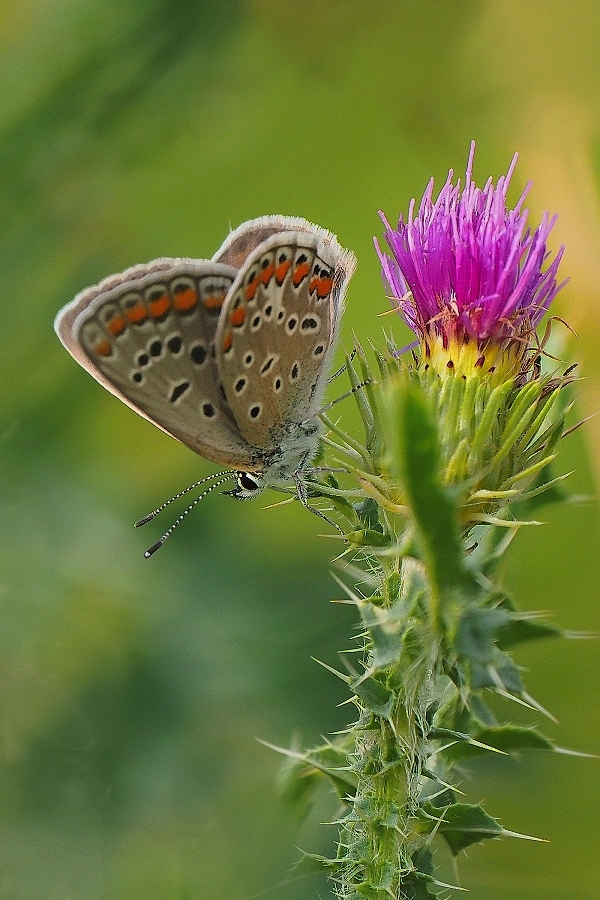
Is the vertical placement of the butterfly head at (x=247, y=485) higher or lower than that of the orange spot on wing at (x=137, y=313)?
lower

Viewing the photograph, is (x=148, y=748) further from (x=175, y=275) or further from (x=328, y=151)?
(x=328, y=151)

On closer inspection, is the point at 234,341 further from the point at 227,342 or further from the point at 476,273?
the point at 476,273

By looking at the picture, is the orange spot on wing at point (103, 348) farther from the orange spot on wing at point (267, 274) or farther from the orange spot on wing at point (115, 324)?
the orange spot on wing at point (267, 274)

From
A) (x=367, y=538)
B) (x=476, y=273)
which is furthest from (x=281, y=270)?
(x=367, y=538)

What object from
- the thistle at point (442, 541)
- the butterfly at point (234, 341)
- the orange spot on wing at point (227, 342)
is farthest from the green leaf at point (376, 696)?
the orange spot on wing at point (227, 342)

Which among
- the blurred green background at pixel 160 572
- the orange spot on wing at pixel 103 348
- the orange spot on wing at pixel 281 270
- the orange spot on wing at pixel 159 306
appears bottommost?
the blurred green background at pixel 160 572

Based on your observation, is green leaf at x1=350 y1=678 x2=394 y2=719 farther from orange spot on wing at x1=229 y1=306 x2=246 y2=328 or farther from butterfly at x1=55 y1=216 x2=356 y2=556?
orange spot on wing at x1=229 y1=306 x2=246 y2=328
